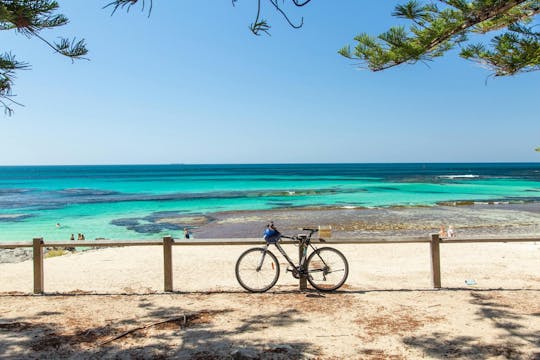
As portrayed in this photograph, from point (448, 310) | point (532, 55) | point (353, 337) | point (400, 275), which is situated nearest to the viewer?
point (353, 337)

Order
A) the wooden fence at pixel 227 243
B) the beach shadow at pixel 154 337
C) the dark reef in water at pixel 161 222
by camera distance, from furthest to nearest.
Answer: the dark reef in water at pixel 161 222
the wooden fence at pixel 227 243
the beach shadow at pixel 154 337

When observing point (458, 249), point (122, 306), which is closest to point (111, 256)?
point (122, 306)

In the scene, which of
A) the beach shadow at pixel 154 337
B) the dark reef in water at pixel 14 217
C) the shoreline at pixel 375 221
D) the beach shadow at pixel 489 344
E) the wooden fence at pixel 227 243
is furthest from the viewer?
the dark reef in water at pixel 14 217

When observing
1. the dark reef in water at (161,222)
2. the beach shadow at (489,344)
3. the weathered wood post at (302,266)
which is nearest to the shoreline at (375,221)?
the dark reef in water at (161,222)

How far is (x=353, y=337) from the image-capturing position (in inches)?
187

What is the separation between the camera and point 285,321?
5.27m

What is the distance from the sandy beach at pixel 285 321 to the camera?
14.4 ft

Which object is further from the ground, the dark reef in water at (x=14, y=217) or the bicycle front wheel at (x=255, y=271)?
the bicycle front wheel at (x=255, y=271)

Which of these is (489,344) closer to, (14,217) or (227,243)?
(227,243)

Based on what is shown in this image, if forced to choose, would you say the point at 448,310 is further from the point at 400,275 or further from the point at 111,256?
the point at 111,256

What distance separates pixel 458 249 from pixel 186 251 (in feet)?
29.3

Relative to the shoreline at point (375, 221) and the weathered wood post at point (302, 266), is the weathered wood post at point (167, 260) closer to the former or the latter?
the weathered wood post at point (302, 266)

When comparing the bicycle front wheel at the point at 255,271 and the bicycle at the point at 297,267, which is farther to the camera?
the bicycle front wheel at the point at 255,271

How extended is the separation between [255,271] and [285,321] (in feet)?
5.18
